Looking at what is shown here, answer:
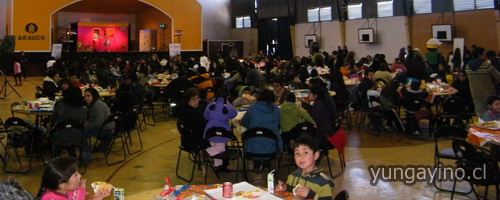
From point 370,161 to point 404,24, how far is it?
12876 millimetres

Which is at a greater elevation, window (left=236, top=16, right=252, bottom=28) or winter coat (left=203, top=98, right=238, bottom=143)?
window (left=236, top=16, right=252, bottom=28)

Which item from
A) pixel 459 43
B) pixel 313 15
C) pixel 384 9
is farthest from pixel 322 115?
pixel 313 15

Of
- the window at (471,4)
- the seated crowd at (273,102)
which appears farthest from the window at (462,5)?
the seated crowd at (273,102)

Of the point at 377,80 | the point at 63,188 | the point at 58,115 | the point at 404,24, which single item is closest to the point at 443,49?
the point at 404,24

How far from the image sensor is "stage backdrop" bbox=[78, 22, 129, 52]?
79.4ft

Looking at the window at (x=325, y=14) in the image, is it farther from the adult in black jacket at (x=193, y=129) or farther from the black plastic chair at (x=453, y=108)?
the adult in black jacket at (x=193, y=129)

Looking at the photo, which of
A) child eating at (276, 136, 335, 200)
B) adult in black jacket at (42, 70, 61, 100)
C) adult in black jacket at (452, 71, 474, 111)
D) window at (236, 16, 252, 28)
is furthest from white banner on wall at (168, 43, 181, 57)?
child eating at (276, 136, 335, 200)

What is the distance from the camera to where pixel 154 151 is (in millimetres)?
7164

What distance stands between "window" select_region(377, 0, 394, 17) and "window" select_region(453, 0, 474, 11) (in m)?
2.64

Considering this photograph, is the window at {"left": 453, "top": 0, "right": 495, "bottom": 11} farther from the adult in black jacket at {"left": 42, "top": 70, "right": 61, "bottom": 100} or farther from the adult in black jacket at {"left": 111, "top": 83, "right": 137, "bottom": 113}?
the adult in black jacket at {"left": 42, "top": 70, "right": 61, "bottom": 100}

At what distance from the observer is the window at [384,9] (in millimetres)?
18406

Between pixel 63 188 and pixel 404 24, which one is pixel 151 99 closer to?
pixel 63 188

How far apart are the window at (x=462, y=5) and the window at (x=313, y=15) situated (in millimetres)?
6912

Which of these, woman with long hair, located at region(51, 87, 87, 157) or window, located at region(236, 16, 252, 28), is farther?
window, located at region(236, 16, 252, 28)
